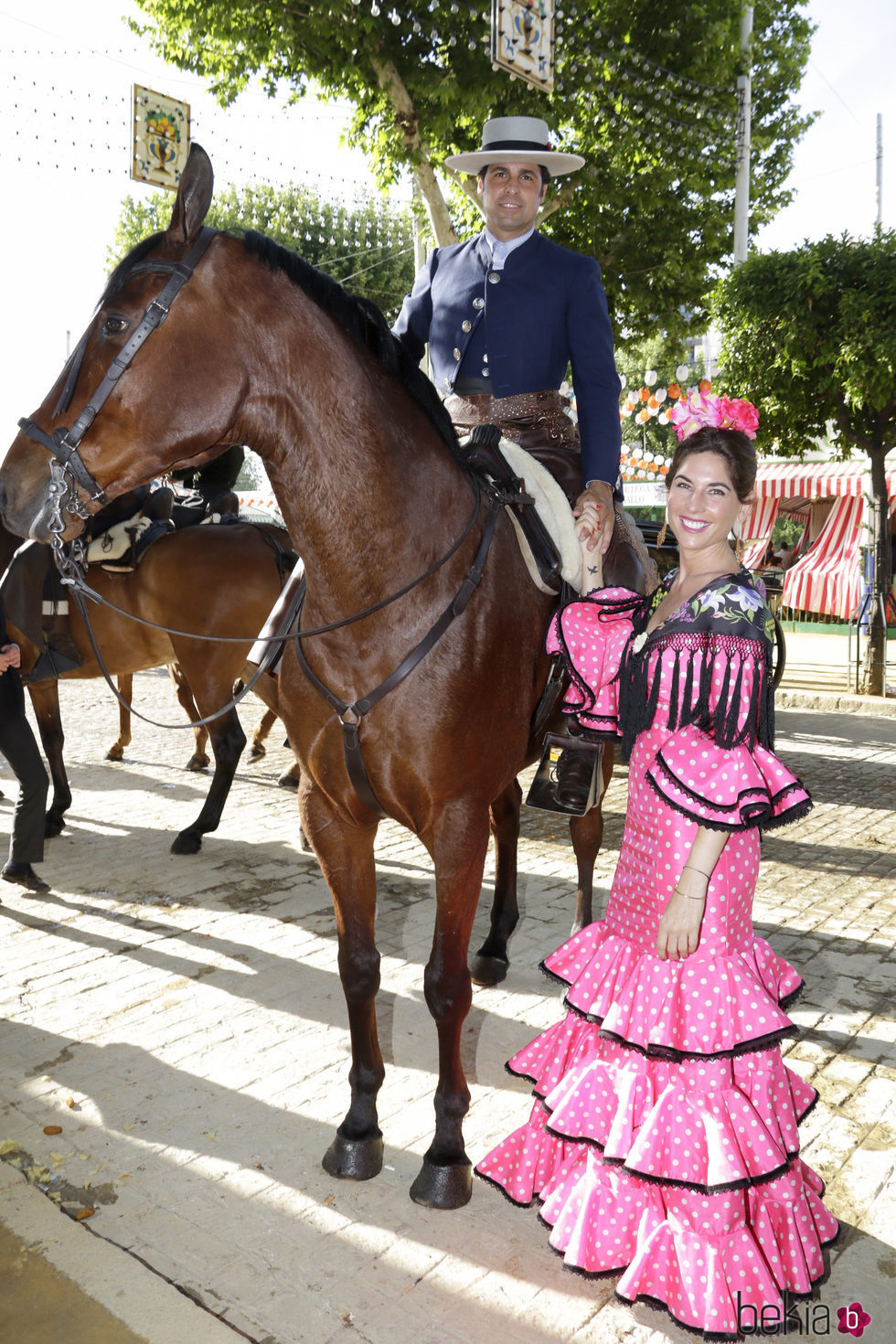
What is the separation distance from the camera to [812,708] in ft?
40.3

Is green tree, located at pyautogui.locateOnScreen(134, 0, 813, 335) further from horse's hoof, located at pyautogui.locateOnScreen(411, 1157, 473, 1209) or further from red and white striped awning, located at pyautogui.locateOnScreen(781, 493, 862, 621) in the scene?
horse's hoof, located at pyautogui.locateOnScreen(411, 1157, 473, 1209)

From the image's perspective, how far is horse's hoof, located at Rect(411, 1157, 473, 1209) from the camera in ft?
9.09

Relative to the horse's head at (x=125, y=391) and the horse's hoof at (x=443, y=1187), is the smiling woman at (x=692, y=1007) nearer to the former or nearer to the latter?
the horse's hoof at (x=443, y=1187)

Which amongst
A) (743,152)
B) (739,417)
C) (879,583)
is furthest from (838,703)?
(739,417)

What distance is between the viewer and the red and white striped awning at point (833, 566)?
60.0 ft

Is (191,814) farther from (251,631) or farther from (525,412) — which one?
(525,412)

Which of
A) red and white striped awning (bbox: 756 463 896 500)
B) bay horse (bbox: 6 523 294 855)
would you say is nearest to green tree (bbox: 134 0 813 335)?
red and white striped awning (bbox: 756 463 896 500)

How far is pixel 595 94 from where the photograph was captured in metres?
13.3

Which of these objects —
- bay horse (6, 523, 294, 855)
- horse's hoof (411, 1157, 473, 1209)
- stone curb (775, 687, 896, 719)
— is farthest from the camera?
stone curb (775, 687, 896, 719)

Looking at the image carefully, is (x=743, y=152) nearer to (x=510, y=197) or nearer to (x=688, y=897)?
(x=510, y=197)

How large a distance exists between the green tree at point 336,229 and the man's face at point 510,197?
1005 inches

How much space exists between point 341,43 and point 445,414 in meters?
10.7

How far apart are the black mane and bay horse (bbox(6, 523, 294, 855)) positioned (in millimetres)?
3795

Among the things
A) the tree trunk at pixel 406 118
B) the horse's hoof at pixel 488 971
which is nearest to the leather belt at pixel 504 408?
the horse's hoof at pixel 488 971
